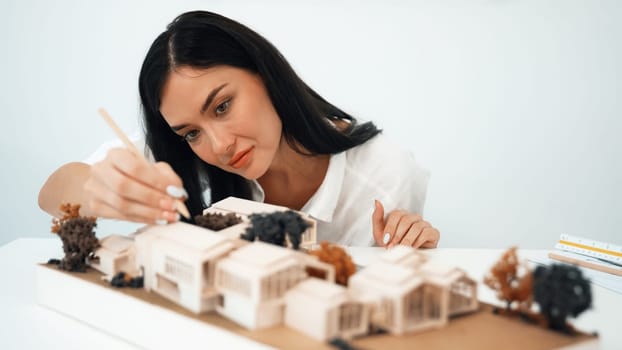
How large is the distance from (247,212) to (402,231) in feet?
2.35

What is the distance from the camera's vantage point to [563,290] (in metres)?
1.32

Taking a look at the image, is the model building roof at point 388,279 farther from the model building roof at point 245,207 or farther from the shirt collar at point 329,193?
the shirt collar at point 329,193

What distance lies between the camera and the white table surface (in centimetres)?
167

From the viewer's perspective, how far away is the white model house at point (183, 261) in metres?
1.50

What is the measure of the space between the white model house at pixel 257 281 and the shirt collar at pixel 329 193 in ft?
4.40

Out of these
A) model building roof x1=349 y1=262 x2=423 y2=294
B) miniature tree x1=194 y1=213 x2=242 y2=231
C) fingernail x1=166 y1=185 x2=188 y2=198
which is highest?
fingernail x1=166 y1=185 x2=188 y2=198

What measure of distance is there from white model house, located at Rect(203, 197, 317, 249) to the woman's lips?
0.17m

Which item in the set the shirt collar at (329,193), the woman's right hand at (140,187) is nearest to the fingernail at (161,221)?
the woman's right hand at (140,187)

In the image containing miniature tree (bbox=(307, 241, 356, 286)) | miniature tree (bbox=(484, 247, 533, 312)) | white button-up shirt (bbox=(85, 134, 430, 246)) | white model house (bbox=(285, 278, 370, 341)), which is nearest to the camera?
white model house (bbox=(285, 278, 370, 341))

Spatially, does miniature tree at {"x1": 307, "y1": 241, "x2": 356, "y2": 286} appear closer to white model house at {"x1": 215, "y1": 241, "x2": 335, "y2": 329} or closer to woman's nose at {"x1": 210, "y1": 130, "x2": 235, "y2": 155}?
white model house at {"x1": 215, "y1": 241, "x2": 335, "y2": 329}

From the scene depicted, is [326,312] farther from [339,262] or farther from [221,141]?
[221,141]

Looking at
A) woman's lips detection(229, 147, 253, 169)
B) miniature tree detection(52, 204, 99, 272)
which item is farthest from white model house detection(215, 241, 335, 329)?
woman's lips detection(229, 147, 253, 169)

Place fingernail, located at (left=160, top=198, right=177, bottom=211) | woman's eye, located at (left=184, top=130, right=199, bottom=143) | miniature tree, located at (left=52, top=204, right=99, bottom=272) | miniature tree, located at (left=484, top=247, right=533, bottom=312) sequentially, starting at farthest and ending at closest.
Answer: woman's eye, located at (left=184, top=130, right=199, bottom=143), miniature tree, located at (left=52, top=204, right=99, bottom=272), fingernail, located at (left=160, top=198, right=177, bottom=211), miniature tree, located at (left=484, top=247, right=533, bottom=312)

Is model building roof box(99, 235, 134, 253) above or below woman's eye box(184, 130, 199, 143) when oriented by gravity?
below
